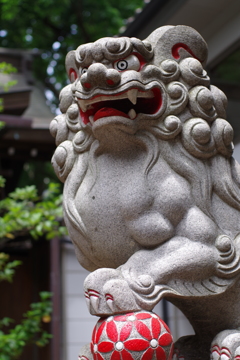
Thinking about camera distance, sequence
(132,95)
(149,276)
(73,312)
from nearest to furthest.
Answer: (149,276) → (132,95) → (73,312)

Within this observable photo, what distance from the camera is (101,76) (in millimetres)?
2014

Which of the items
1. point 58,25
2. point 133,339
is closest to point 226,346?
point 133,339

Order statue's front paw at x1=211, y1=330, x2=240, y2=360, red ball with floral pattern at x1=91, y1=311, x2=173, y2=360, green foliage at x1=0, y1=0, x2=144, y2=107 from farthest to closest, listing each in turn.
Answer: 1. green foliage at x1=0, y1=0, x2=144, y2=107
2. statue's front paw at x1=211, y1=330, x2=240, y2=360
3. red ball with floral pattern at x1=91, y1=311, x2=173, y2=360

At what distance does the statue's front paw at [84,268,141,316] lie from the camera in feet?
6.11

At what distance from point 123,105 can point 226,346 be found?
3.69ft

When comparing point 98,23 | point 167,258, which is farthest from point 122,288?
point 98,23

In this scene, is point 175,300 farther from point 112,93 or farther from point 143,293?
point 112,93

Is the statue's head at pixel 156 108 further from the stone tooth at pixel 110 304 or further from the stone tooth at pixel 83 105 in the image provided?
the stone tooth at pixel 110 304

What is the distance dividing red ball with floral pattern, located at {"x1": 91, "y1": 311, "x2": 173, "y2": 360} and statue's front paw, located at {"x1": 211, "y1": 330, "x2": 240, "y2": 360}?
226 mm

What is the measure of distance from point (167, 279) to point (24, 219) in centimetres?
228

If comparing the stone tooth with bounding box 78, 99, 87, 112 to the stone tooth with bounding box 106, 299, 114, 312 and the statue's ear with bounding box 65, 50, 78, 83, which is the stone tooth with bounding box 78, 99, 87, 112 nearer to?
the statue's ear with bounding box 65, 50, 78, 83

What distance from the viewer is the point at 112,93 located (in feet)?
6.66

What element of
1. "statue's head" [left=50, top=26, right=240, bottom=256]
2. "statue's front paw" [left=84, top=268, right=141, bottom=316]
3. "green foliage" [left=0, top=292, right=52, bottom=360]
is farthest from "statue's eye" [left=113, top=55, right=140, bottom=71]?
"green foliage" [left=0, top=292, right=52, bottom=360]

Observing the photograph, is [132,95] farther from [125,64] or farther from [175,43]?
[175,43]
